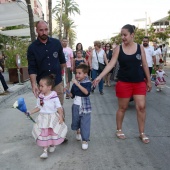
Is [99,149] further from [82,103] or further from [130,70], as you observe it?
[130,70]

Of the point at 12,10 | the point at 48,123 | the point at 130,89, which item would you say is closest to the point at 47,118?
the point at 48,123

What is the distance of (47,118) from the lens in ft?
13.1

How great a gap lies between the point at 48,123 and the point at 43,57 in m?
1.03

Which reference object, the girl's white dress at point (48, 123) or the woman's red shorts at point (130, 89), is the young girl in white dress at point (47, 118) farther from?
the woman's red shorts at point (130, 89)

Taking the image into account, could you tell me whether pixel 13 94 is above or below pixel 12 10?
below

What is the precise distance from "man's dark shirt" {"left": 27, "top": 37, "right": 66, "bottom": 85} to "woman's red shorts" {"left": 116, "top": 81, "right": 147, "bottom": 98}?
107 centimetres

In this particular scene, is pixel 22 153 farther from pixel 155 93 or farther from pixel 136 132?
pixel 155 93

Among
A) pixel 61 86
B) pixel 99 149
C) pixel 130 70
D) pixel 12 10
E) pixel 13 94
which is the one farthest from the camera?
pixel 12 10

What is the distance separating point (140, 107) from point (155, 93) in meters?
5.37

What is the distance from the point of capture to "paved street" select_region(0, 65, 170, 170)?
12.3ft

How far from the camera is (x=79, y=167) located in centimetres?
366

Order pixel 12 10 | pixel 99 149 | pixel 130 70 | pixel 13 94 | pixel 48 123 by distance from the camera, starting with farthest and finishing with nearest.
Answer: pixel 12 10, pixel 13 94, pixel 130 70, pixel 99 149, pixel 48 123

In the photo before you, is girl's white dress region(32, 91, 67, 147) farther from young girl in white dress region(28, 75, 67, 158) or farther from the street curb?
the street curb

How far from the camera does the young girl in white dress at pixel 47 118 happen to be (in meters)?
3.98
